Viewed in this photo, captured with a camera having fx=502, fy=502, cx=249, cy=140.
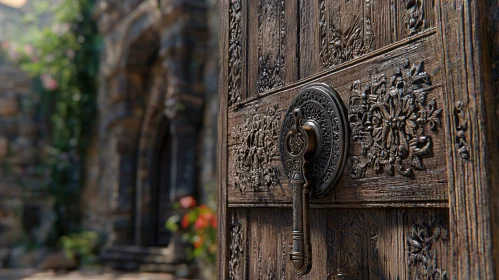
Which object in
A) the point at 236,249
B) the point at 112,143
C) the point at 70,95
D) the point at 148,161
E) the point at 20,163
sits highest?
the point at 70,95

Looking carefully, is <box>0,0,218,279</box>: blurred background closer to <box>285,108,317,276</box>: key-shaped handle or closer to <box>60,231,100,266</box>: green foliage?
<box>60,231,100,266</box>: green foliage

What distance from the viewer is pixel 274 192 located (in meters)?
1.39

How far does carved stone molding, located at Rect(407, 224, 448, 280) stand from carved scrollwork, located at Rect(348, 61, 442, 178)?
0.36 feet

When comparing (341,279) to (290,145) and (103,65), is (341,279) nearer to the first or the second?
(290,145)

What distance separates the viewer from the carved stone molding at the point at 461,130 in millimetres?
851

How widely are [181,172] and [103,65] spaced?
304 centimetres

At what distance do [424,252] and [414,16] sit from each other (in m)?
0.46

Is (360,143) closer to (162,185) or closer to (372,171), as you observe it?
(372,171)

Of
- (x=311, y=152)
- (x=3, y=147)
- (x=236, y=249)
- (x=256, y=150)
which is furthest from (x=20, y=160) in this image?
(x=311, y=152)

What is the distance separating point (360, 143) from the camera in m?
1.09

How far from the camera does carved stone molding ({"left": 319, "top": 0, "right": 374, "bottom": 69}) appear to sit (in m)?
1.12

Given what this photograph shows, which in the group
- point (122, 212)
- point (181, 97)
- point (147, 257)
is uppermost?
point (181, 97)

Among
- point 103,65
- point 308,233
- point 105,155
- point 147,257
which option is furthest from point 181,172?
point 308,233

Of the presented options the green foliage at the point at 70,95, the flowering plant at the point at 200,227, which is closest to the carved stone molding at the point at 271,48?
the flowering plant at the point at 200,227
